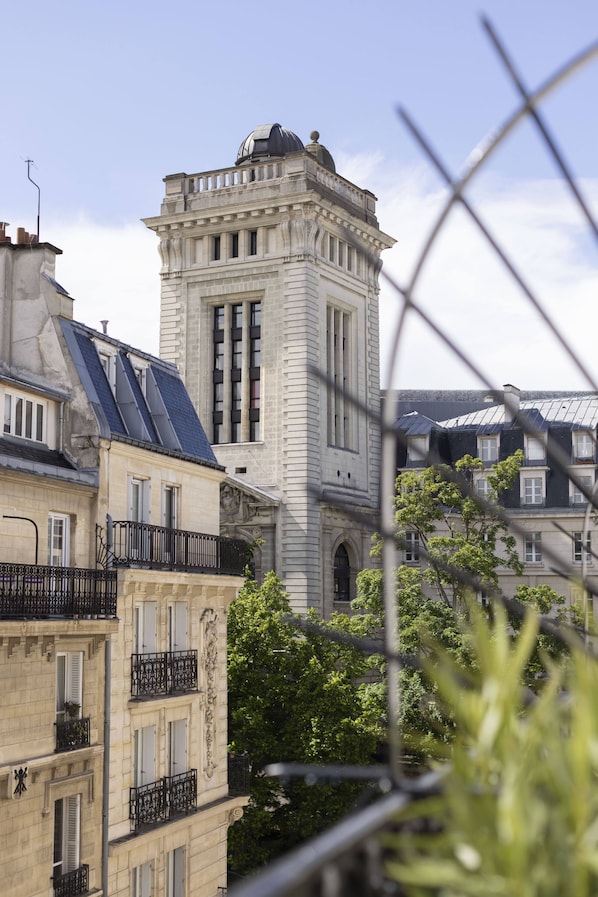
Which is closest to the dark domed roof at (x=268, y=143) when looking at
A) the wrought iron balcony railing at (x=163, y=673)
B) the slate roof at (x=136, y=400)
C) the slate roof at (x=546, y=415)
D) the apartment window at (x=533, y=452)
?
the slate roof at (x=546, y=415)

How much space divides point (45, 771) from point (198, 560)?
754 cm

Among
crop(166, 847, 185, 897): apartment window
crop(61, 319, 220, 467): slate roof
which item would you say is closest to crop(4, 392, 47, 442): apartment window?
crop(61, 319, 220, 467): slate roof

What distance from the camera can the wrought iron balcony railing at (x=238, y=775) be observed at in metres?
28.7

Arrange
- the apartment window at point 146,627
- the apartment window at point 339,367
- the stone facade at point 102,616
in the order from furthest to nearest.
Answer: the apartment window at point 339,367, the apartment window at point 146,627, the stone facade at point 102,616

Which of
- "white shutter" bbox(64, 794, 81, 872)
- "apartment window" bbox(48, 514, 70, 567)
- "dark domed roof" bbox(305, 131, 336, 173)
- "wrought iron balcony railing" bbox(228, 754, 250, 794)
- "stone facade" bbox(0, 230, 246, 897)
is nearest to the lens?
"stone facade" bbox(0, 230, 246, 897)

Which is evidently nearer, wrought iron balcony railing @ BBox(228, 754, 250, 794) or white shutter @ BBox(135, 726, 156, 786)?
white shutter @ BBox(135, 726, 156, 786)

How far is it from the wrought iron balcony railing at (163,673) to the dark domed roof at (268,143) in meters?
41.3

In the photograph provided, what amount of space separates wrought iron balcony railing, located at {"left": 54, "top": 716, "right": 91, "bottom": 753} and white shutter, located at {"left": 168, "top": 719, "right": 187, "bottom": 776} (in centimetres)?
422

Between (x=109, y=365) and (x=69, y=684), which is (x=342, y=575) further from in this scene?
(x=69, y=684)

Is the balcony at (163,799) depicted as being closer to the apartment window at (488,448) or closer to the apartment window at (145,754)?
the apartment window at (145,754)

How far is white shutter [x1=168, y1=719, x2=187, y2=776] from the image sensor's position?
25828mm

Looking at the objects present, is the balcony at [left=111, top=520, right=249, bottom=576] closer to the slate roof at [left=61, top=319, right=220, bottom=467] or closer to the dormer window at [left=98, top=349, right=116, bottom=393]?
the slate roof at [left=61, top=319, right=220, bottom=467]

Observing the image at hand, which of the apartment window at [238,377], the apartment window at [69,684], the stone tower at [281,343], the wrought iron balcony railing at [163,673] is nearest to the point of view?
the apartment window at [69,684]

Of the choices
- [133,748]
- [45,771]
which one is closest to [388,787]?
[45,771]
